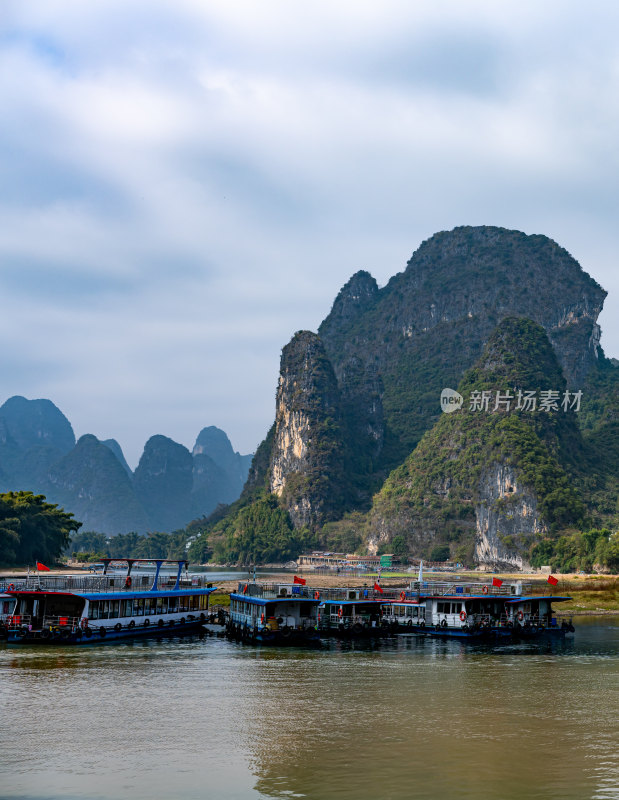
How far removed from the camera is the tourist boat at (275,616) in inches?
1900

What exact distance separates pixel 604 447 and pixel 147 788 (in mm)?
187912

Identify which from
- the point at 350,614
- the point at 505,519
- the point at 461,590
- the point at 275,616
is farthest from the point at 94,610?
the point at 505,519

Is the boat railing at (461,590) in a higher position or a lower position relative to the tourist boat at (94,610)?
higher

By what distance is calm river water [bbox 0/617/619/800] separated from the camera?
2161cm

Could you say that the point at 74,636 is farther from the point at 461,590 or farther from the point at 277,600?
the point at 461,590

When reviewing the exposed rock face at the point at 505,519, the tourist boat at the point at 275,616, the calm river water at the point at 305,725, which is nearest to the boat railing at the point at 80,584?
the calm river water at the point at 305,725

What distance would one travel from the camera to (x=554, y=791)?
20984 millimetres

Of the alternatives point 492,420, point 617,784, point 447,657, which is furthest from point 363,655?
point 492,420

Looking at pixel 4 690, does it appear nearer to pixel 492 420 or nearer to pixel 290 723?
pixel 290 723

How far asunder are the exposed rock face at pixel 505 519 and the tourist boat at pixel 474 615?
99.4m

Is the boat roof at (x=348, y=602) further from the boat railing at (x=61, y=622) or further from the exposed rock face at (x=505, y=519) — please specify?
the exposed rock face at (x=505, y=519)

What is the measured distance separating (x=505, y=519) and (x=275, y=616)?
4586 inches

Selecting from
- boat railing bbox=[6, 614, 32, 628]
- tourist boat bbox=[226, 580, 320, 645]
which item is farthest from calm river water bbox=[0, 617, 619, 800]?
tourist boat bbox=[226, 580, 320, 645]

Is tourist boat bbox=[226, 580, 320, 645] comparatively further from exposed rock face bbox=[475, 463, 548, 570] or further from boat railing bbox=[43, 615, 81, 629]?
exposed rock face bbox=[475, 463, 548, 570]
